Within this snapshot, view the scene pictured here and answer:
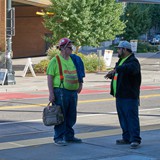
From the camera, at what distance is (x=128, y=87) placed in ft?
29.8

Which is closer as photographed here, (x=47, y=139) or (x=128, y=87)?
(x=128, y=87)

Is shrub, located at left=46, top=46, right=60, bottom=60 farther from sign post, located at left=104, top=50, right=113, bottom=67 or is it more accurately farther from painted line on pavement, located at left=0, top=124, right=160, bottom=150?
painted line on pavement, located at left=0, top=124, right=160, bottom=150

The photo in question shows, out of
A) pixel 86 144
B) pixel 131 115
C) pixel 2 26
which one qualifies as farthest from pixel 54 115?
pixel 2 26

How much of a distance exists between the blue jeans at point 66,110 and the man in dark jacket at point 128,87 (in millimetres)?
735

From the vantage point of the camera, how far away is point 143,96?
768 inches

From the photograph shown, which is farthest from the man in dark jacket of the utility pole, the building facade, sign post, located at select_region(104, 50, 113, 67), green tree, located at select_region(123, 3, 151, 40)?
green tree, located at select_region(123, 3, 151, 40)

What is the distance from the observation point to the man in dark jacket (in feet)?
29.6

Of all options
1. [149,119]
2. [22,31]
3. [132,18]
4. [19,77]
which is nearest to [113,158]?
[149,119]

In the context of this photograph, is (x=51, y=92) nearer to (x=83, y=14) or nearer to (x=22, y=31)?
(x=83, y=14)

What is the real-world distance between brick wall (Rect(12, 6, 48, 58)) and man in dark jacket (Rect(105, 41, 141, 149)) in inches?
1465

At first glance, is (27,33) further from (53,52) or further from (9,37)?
(9,37)

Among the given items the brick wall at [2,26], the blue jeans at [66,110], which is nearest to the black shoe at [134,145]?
the blue jeans at [66,110]

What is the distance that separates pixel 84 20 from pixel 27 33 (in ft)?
57.8

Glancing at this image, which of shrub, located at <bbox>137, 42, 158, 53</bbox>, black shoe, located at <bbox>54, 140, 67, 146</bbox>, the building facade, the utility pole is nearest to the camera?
black shoe, located at <bbox>54, 140, 67, 146</bbox>
